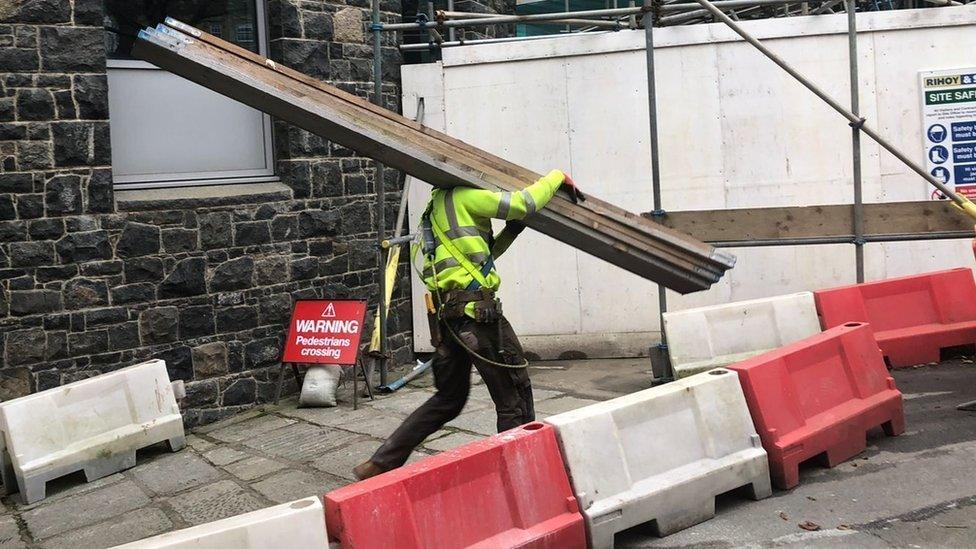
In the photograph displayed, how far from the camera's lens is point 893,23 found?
8.88 meters

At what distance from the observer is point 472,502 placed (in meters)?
4.17

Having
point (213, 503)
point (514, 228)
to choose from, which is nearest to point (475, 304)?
point (514, 228)

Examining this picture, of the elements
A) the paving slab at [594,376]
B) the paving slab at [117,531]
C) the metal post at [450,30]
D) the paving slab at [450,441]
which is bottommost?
the paving slab at [117,531]

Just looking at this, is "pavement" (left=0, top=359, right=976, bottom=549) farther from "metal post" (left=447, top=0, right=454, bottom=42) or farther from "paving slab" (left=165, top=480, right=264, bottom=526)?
"metal post" (left=447, top=0, right=454, bottom=42)

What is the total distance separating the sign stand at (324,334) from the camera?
26.2ft

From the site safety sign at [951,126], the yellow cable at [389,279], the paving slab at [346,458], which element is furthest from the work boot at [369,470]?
the site safety sign at [951,126]

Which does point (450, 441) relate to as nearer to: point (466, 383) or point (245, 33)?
point (466, 383)

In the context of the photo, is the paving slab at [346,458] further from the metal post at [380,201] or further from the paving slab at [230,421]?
the metal post at [380,201]

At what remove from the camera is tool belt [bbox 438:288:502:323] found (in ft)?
16.8

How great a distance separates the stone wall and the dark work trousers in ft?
10.4

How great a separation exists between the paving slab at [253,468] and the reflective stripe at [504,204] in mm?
2552

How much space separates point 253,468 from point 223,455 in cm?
57

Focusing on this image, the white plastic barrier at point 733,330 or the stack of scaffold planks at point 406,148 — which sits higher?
the stack of scaffold planks at point 406,148

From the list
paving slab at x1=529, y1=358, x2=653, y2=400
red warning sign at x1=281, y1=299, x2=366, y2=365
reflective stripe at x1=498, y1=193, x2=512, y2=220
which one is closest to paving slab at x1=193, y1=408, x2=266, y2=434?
red warning sign at x1=281, y1=299, x2=366, y2=365
